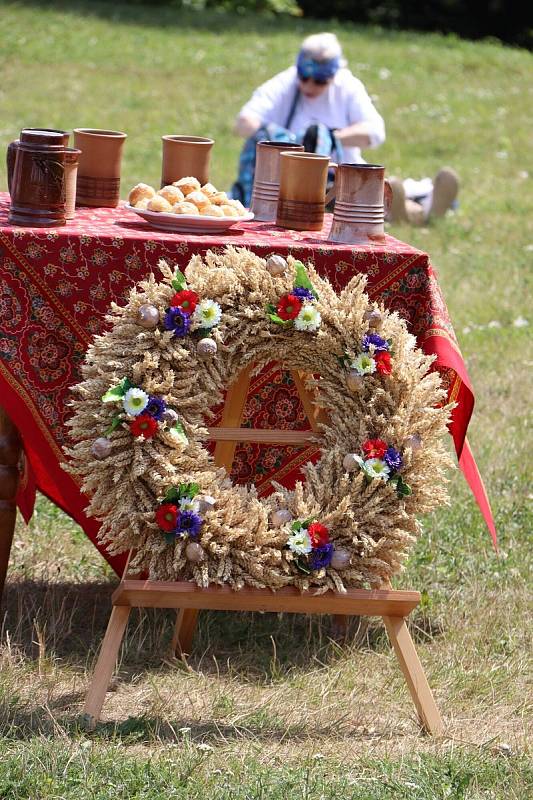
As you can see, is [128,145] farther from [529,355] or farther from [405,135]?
[529,355]

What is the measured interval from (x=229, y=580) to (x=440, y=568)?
4.48 ft

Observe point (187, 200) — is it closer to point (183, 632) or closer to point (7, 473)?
point (7, 473)

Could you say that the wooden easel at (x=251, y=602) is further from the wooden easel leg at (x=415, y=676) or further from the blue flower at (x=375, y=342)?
the blue flower at (x=375, y=342)

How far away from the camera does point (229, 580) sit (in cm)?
→ 287

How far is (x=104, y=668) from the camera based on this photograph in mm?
2910

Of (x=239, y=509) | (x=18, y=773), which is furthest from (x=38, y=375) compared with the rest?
(x=18, y=773)

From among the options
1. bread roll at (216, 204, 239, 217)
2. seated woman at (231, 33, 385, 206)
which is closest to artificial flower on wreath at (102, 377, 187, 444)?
bread roll at (216, 204, 239, 217)

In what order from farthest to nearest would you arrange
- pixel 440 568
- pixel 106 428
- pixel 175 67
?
pixel 175 67 → pixel 440 568 → pixel 106 428

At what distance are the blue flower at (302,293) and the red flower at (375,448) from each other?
0.39 metres

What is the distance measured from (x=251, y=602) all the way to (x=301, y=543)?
19 centimetres

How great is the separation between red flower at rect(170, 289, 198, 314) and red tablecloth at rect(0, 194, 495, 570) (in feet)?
A: 0.85

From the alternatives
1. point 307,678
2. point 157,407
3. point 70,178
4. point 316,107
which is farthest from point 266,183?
point 316,107

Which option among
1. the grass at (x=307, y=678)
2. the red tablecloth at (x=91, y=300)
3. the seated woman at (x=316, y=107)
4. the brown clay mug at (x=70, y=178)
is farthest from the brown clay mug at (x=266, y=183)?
the seated woman at (x=316, y=107)

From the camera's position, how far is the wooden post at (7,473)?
10.8 feet
